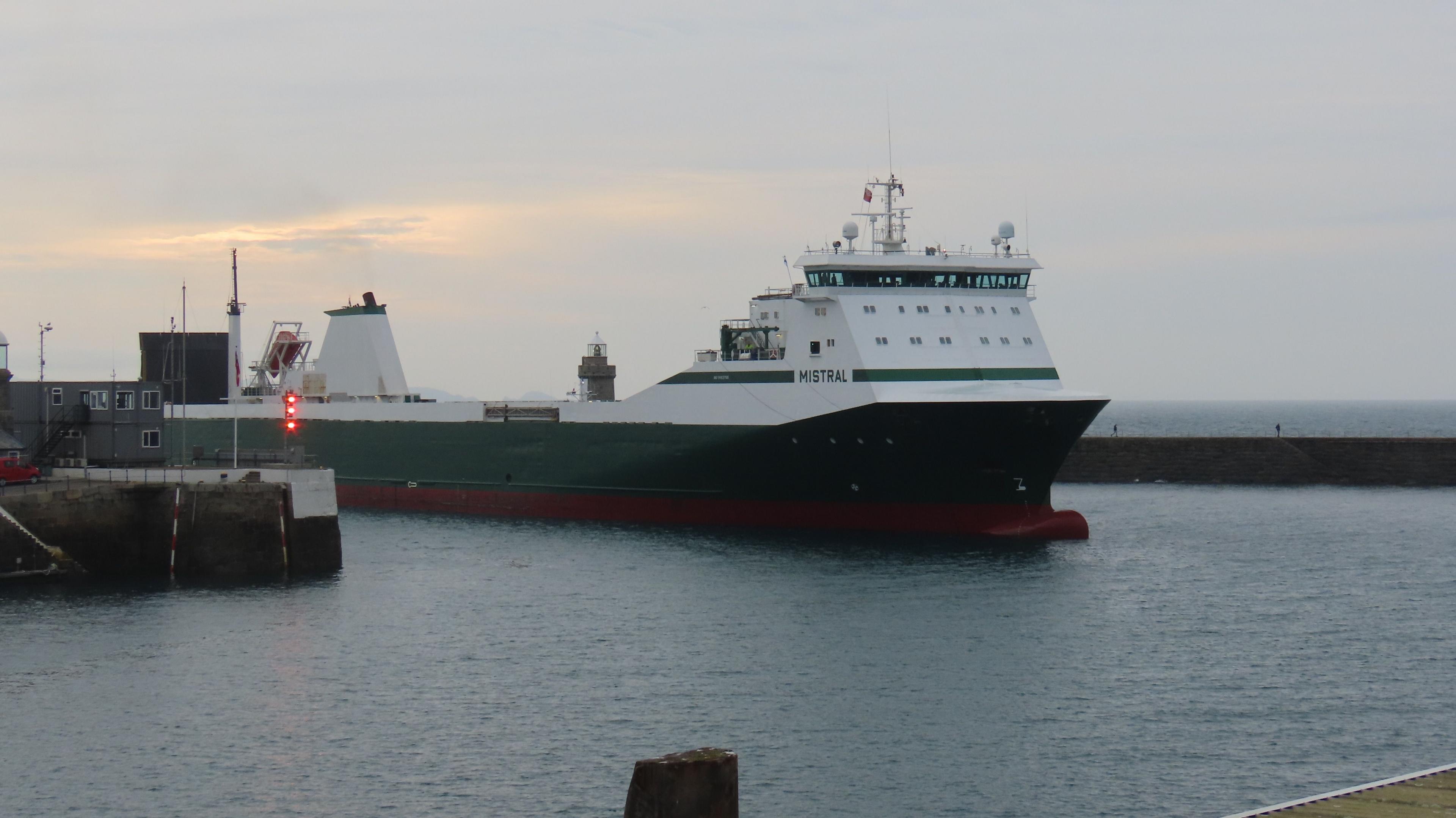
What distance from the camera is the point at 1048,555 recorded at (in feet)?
138

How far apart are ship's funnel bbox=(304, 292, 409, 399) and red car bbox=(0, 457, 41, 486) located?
24683mm

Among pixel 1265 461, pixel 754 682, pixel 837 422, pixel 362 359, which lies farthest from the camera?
pixel 1265 461

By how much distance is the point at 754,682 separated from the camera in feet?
85.8

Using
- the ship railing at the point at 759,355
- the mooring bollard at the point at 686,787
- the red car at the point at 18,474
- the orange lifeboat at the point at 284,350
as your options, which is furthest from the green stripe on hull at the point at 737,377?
the mooring bollard at the point at 686,787

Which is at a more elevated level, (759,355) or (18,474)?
(759,355)

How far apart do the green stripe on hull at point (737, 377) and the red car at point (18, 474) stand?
63.7 feet

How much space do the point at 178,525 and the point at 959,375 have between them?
2310 centimetres

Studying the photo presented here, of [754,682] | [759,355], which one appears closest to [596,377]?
[759,355]

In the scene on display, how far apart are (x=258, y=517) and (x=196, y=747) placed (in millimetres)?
17993

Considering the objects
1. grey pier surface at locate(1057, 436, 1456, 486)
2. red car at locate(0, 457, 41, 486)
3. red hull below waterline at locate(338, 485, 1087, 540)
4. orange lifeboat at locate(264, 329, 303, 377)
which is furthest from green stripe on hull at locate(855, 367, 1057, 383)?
orange lifeboat at locate(264, 329, 303, 377)

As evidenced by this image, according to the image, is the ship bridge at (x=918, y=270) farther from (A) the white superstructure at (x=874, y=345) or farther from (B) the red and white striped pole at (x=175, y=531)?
(B) the red and white striped pole at (x=175, y=531)

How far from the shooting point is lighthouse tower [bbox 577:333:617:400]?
5675 cm

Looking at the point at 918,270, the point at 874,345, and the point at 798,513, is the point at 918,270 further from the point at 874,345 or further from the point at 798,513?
the point at 798,513

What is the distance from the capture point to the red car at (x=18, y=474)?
3956cm
